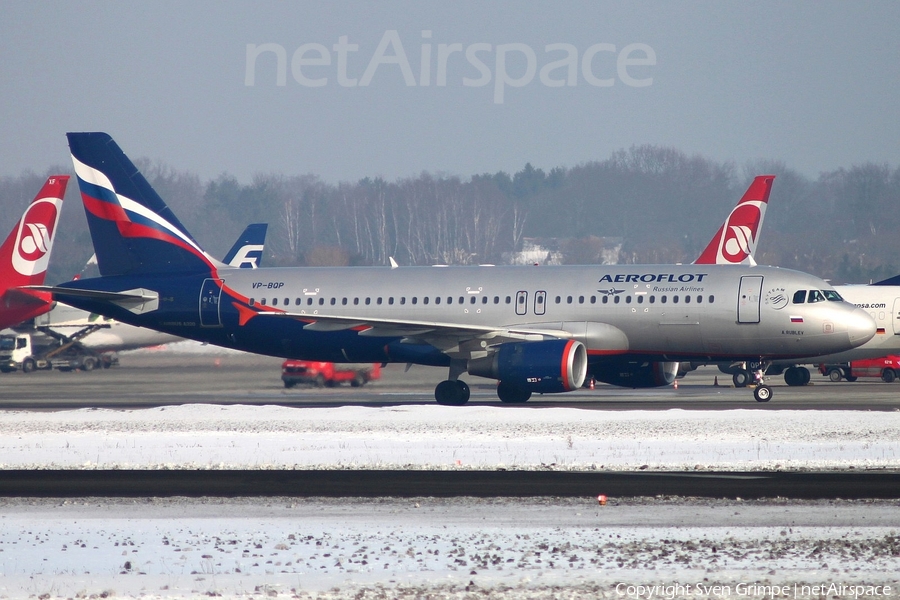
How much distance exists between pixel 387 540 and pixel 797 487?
21.2 feet

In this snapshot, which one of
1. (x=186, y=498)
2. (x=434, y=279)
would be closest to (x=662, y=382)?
(x=434, y=279)

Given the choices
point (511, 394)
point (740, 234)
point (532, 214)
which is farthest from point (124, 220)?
point (532, 214)

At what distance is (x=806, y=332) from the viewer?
31891 mm

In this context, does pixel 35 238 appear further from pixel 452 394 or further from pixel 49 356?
pixel 452 394

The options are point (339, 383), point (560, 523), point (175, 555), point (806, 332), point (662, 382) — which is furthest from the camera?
point (339, 383)

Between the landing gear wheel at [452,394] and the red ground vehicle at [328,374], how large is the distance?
7.32 metres

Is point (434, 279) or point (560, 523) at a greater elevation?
point (434, 279)

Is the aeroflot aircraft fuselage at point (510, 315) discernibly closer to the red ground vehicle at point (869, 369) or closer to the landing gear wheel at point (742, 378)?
→ the landing gear wheel at point (742, 378)

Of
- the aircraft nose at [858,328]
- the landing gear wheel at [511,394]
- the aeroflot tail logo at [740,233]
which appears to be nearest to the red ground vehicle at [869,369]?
the aeroflot tail logo at [740,233]

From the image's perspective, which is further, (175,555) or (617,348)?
(617,348)

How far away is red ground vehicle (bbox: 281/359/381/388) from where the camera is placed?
40.3m

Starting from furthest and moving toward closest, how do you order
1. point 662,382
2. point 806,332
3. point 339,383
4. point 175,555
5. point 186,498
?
point 339,383, point 662,382, point 806,332, point 186,498, point 175,555

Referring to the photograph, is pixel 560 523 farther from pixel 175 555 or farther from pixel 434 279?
pixel 434 279

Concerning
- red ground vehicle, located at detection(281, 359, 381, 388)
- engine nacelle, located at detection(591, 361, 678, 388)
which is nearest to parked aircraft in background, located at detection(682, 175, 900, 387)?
engine nacelle, located at detection(591, 361, 678, 388)
